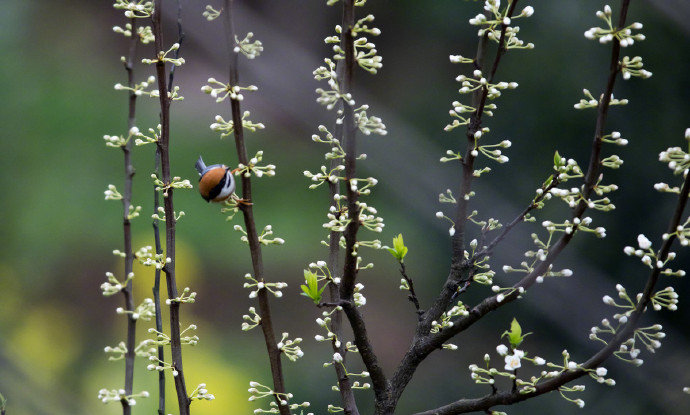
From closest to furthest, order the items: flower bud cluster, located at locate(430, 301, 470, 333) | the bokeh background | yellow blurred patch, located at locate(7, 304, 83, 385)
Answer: flower bud cluster, located at locate(430, 301, 470, 333)
the bokeh background
yellow blurred patch, located at locate(7, 304, 83, 385)

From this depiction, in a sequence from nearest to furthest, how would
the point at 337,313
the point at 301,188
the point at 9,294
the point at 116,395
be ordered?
the point at 116,395 → the point at 337,313 → the point at 9,294 → the point at 301,188

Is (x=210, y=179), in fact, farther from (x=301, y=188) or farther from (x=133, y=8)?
(x=301, y=188)

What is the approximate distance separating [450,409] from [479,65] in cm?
23

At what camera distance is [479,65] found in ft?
1.41

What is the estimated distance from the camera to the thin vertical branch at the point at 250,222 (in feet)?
1.35

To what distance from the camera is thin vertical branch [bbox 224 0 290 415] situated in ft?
1.35

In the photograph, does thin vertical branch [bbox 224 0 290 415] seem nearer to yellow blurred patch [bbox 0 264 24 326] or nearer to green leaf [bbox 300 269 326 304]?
green leaf [bbox 300 269 326 304]

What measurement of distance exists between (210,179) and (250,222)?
0.32ft

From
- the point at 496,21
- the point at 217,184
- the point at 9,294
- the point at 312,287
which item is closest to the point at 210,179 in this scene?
the point at 217,184

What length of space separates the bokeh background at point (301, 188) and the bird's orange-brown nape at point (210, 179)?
58 centimetres

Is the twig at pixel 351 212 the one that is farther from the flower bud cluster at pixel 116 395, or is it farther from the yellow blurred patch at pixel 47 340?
the yellow blurred patch at pixel 47 340

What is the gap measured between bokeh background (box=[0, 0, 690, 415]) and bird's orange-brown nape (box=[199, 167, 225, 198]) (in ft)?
1.90

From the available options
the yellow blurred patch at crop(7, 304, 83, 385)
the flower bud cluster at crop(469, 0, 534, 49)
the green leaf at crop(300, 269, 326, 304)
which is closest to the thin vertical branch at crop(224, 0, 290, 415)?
the green leaf at crop(300, 269, 326, 304)

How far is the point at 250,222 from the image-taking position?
439 millimetres
